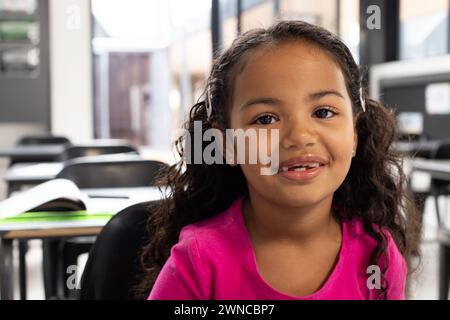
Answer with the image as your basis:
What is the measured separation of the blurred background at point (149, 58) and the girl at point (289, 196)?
4.08 metres

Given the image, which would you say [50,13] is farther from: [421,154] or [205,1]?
[421,154]

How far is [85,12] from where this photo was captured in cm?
596

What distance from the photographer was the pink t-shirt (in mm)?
809

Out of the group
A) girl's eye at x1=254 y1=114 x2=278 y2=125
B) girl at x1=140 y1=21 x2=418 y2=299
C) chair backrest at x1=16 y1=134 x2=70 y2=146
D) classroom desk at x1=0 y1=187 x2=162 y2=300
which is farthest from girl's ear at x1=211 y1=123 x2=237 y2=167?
chair backrest at x1=16 y1=134 x2=70 y2=146

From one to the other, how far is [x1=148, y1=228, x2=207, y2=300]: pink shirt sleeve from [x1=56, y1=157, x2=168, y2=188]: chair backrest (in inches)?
53.4

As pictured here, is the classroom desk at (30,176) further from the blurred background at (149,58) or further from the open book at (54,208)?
the blurred background at (149,58)

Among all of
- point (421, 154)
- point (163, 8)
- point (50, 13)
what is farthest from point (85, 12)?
point (421, 154)

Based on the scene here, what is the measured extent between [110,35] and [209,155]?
5.64m

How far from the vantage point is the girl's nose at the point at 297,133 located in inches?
30.2

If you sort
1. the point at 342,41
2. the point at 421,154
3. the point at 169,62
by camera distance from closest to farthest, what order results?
the point at 342,41 < the point at 421,154 < the point at 169,62

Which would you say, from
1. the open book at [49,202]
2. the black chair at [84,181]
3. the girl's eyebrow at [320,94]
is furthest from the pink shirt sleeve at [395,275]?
the black chair at [84,181]

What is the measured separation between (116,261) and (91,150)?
7.60 feet

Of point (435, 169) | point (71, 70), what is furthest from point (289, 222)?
point (71, 70)

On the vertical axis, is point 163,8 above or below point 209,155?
above
